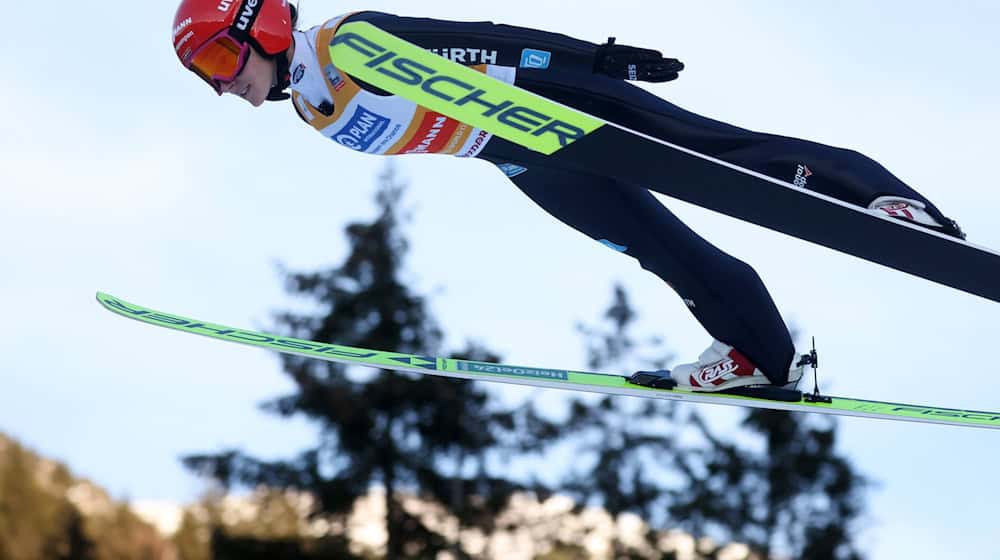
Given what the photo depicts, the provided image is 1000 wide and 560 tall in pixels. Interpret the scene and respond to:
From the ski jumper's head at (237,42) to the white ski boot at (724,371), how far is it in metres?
2.22

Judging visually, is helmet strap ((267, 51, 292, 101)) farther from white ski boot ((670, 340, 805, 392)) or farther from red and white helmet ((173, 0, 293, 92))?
white ski boot ((670, 340, 805, 392))

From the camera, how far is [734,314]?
4.79 m

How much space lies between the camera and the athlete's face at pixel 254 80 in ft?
14.8

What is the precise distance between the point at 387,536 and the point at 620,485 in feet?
16.7

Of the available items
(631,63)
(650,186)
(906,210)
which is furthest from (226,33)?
(906,210)

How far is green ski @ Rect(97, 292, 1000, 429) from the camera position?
5035mm

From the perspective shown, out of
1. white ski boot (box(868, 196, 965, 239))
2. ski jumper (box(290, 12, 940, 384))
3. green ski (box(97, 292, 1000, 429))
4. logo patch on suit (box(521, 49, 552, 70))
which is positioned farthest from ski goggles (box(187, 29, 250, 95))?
white ski boot (box(868, 196, 965, 239))

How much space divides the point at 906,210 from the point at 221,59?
2.79m

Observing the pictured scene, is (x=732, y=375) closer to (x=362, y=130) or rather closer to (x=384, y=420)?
(x=362, y=130)

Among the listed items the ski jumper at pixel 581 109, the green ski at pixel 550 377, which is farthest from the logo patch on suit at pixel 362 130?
the green ski at pixel 550 377

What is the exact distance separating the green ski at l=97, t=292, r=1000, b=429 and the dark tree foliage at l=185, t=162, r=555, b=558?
1105 cm

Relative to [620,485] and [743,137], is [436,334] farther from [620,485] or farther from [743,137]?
[743,137]

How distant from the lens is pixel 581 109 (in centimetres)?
438

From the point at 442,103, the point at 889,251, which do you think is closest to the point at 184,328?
the point at 442,103
